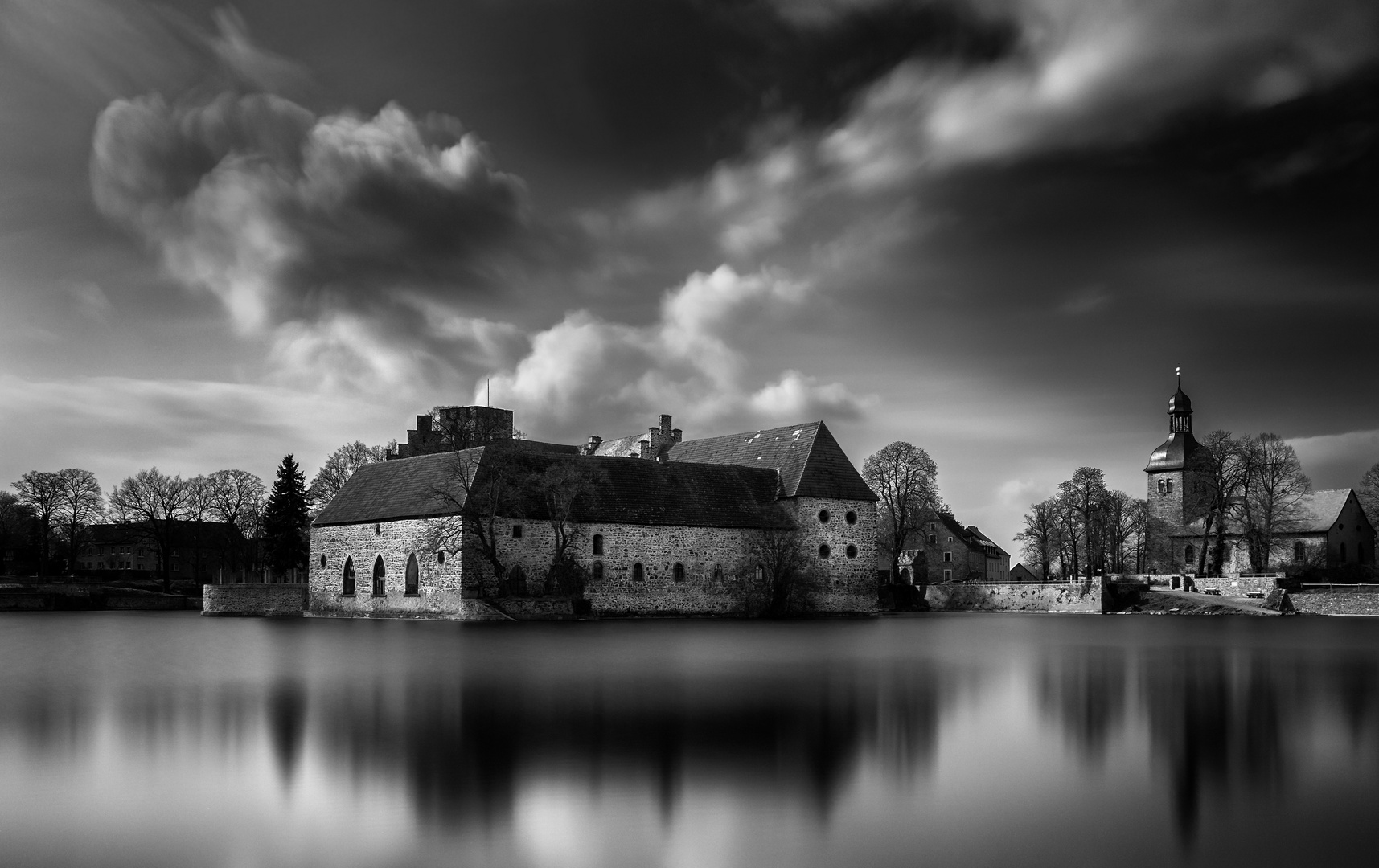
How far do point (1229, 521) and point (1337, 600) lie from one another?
1239 centimetres

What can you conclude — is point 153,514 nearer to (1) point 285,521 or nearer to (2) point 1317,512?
(1) point 285,521

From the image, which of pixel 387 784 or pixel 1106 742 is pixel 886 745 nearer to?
pixel 1106 742

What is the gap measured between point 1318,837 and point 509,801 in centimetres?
538

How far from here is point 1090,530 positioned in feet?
223

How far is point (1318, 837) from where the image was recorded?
7527 millimetres

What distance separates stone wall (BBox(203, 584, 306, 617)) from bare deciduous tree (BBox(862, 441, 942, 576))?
1078 inches

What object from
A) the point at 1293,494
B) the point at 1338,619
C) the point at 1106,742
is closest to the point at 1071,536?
the point at 1293,494

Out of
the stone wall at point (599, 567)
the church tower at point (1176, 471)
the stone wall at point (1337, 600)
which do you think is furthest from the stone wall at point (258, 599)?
the church tower at point (1176, 471)

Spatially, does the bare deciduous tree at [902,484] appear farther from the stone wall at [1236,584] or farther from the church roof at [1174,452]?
the church roof at [1174,452]

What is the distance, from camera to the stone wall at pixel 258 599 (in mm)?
48812

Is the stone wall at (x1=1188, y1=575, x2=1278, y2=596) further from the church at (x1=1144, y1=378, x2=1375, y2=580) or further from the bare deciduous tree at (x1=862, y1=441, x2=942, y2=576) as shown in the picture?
the bare deciduous tree at (x1=862, y1=441, x2=942, y2=576)

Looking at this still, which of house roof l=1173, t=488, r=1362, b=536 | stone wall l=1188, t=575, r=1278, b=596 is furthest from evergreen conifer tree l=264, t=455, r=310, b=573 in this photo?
house roof l=1173, t=488, r=1362, b=536

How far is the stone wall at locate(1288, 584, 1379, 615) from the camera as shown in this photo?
50812mm

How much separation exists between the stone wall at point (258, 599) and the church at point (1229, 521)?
44.3 m
